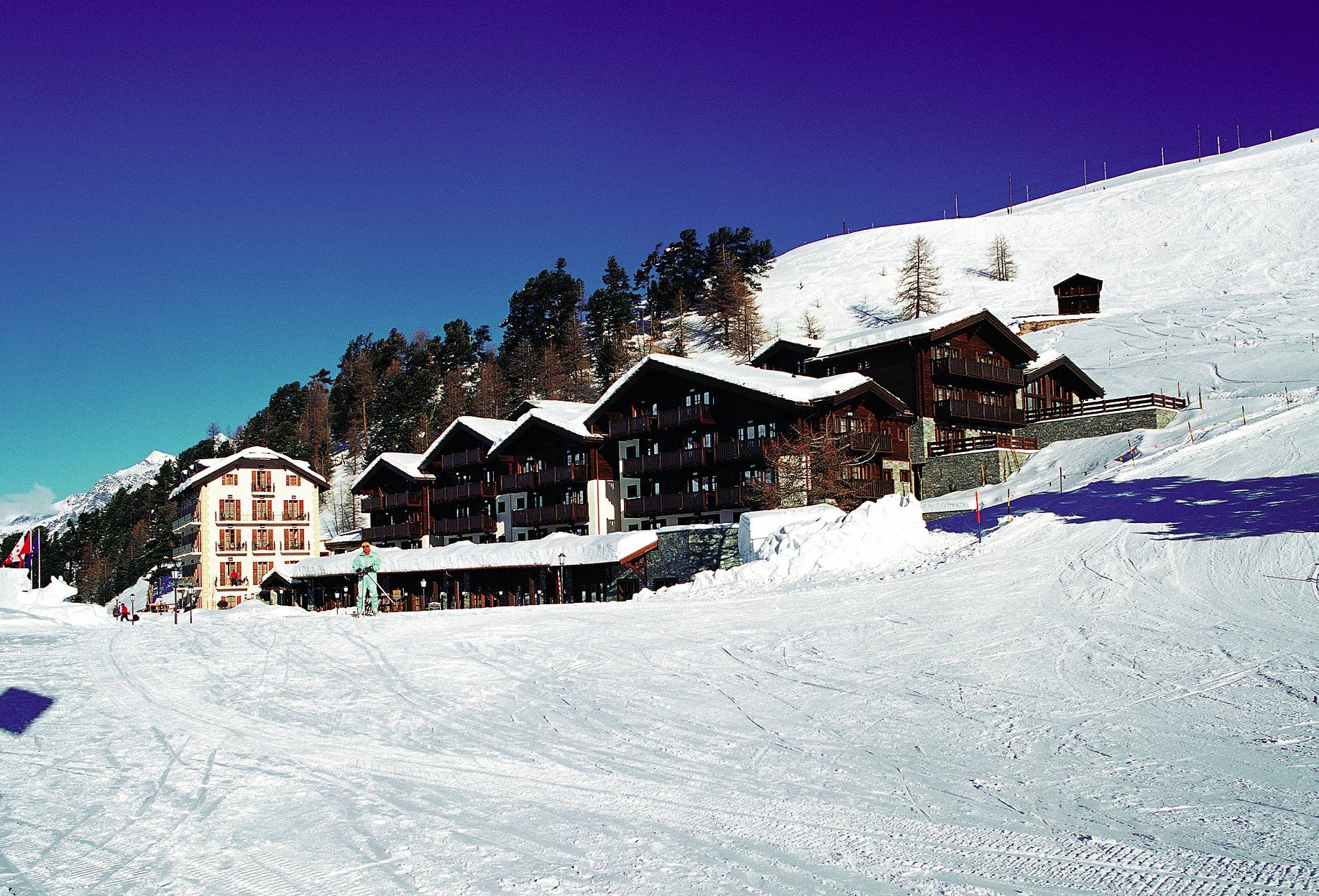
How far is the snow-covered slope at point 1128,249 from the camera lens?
3590 inches

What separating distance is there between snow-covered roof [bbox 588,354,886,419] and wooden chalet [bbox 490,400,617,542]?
11.8 ft

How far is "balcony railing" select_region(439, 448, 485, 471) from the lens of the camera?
61.5 metres

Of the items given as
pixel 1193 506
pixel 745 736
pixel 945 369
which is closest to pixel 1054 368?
pixel 945 369

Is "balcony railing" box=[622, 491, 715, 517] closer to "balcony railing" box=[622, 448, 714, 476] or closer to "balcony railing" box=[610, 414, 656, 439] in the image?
"balcony railing" box=[622, 448, 714, 476]

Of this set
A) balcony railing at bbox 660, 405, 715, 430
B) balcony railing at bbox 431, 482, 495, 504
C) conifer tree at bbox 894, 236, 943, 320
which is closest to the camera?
balcony railing at bbox 660, 405, 715, 430

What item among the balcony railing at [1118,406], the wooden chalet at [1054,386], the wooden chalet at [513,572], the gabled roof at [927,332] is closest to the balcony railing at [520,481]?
the wooden chalet at [513,572]

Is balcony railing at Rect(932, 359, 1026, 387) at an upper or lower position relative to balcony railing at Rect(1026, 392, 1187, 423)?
upper

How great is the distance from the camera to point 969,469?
45562mm

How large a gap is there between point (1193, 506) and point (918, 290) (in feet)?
231

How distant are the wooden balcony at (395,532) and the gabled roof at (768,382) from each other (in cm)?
2159

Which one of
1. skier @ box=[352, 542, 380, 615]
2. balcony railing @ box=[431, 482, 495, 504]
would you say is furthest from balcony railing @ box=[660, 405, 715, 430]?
skier @ box=[352, 542, 380, 615]

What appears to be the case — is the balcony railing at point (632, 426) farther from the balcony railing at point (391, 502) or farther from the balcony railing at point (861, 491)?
the balcony railing at point (391, 502)

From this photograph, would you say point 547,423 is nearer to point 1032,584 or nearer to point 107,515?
point 1032,584

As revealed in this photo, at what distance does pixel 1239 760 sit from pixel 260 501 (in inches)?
2775
